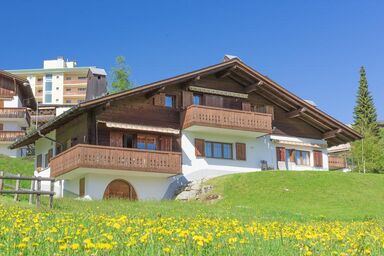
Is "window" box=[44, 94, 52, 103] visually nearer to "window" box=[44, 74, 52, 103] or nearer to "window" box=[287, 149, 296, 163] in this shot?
"window" box=[44, 74, 52, 103]

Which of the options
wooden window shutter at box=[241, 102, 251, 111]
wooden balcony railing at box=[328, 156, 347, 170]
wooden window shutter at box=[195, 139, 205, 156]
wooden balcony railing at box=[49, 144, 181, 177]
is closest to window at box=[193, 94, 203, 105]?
wooden window shutter at box=[195, 139, 205, 156]

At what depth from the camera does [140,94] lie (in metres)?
31.4

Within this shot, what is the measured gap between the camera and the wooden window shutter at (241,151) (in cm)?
3381

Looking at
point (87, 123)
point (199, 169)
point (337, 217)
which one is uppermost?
point (87, 123)

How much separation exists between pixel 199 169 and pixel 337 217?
12.4 meters

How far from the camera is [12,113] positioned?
166 feet

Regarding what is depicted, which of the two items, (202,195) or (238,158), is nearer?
(202,195)

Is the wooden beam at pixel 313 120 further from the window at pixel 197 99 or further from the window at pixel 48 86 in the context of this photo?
the window at pixel 48 86

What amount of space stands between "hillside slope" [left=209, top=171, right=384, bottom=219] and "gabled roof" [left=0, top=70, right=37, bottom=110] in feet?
95.5

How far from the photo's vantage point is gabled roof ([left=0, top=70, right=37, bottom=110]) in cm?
5212

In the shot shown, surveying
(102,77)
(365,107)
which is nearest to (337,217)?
(102,77)

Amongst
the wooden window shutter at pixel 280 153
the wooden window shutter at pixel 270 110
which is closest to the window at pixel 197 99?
the wooden window shutter at pixel 270 110

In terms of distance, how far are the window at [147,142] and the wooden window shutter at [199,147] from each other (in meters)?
2.45

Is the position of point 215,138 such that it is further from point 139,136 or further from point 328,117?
point 328,117
